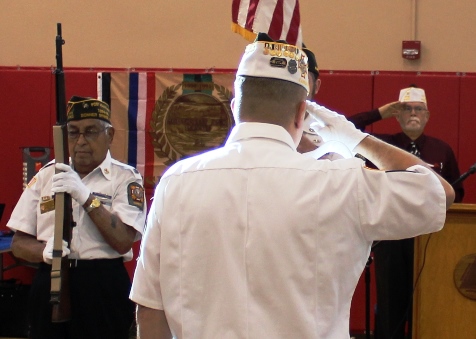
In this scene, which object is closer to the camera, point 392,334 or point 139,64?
point 392,334

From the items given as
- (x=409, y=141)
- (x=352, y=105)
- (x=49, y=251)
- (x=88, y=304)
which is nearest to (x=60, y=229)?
(x=49, y=251)

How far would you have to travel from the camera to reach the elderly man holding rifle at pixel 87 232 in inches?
135

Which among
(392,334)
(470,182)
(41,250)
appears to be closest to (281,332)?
(41,250)

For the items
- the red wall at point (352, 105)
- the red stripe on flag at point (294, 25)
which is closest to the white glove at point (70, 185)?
the red stripe on flag at point (294, 25)

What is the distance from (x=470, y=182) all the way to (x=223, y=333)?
5166 mm

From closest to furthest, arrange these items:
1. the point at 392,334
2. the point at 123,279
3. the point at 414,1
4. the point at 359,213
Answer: the point at 359,213 < the point at 123,279 < the point at 392,334 < the point at 414,1

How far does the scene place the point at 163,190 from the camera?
173cm

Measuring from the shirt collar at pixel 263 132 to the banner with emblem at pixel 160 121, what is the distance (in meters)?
4.97

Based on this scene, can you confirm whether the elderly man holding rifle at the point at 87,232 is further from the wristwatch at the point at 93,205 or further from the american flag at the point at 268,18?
the american flag at the point at 268,18

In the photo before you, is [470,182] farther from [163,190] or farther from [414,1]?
[163,190]

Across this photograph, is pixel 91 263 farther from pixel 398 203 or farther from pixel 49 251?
pixel 398 203

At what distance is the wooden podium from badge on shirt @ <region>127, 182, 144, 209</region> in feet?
5.29

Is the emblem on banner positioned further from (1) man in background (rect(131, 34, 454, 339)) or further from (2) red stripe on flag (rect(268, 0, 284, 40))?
(1) man in background (rect(131, 34, 454, 339))

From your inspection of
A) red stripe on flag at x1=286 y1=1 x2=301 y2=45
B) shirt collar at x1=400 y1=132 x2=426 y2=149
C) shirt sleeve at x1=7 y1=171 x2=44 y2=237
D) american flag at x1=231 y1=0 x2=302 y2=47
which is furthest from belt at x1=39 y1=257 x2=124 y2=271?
shirt collar at x1=400 y1=132 x2=426 y2=149
